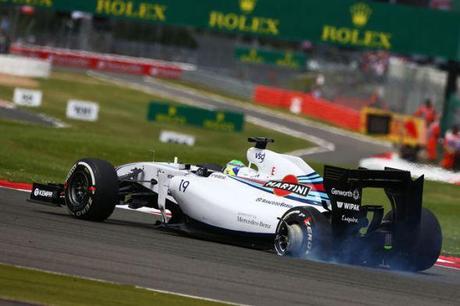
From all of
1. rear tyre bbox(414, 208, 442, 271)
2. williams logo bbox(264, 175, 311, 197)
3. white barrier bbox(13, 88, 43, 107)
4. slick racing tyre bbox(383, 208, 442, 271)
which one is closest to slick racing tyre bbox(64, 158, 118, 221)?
williams logo bbox(264, 175, 311, 197)

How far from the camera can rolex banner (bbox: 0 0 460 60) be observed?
41.5 metres

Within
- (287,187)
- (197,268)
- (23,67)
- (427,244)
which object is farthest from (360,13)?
(197,268)

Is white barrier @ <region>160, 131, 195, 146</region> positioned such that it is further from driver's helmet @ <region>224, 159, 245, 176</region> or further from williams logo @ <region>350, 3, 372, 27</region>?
driver's helmet @ <region>224, 159, 245, 176</region>

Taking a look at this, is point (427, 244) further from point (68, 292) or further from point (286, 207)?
point (68, 292)

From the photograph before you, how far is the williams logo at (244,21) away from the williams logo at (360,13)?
2.67m

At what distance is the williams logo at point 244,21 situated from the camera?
142 feet

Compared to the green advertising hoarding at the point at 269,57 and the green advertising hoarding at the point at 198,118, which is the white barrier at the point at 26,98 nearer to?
the green advertising hoarding at the point at 198,118

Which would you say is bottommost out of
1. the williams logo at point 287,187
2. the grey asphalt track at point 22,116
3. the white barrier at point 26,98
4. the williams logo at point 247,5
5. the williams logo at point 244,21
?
the grey asphalt track at point 22,116

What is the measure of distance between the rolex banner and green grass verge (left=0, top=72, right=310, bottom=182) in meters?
3.90

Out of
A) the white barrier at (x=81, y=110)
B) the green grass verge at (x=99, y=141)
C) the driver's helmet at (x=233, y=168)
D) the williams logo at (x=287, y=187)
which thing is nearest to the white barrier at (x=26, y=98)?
the green grass verge at (x=99, y=141)

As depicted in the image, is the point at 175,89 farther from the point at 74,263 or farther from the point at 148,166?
the point at 74,263

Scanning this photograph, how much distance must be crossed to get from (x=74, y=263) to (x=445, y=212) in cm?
1565

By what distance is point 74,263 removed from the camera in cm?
1127

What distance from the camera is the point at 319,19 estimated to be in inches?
1688
